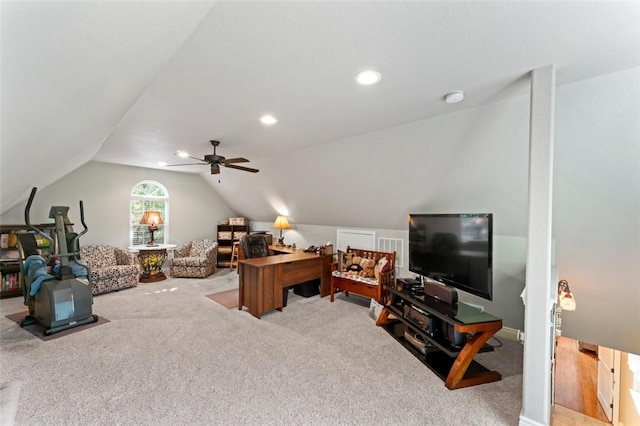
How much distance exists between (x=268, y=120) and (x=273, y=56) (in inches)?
47.8

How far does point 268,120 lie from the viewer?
2898 millimetres

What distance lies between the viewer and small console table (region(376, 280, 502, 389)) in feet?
7.42

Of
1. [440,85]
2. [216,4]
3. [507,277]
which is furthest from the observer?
[507,277]

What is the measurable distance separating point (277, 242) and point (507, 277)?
4804 mm

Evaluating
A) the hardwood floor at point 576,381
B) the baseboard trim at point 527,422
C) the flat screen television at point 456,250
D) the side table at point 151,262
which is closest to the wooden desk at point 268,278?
the flat screen television at point 456,250

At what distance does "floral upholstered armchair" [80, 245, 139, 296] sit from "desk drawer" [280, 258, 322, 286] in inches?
125

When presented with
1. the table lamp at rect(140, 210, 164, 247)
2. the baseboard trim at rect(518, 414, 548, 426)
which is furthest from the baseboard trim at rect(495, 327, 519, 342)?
the table lamp at rect(140, 210, 164, 247)

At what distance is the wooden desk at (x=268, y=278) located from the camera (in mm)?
3723

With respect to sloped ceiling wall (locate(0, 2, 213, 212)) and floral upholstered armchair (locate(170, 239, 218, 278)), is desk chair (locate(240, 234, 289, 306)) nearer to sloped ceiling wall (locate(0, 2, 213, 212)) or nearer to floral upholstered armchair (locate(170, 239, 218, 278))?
floral upholstered armchair (locate(170, 239, 218, 278))

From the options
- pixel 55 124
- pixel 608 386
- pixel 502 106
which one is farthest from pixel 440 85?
pixel 608 386

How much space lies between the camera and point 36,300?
3.33m

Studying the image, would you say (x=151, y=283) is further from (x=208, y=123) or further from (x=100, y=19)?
(x=100, y=19)

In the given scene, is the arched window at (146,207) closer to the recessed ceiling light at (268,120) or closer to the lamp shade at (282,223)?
the lamp shade at (282,223)

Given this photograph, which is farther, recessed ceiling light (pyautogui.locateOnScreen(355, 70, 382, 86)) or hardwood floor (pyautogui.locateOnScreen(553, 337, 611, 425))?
hardwood floor (pyautogui.locateOnScreen(553, 337, 611, 425))
